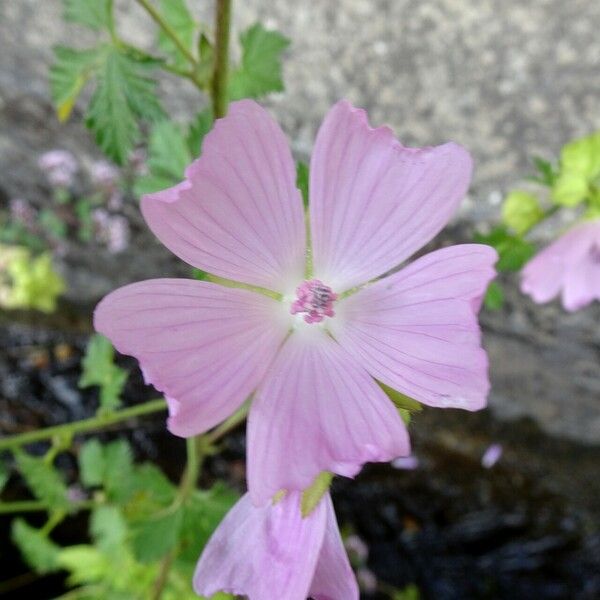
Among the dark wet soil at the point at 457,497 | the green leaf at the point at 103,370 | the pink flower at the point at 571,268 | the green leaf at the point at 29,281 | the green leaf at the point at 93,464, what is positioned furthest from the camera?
the dark wet soil at the point at 457,497

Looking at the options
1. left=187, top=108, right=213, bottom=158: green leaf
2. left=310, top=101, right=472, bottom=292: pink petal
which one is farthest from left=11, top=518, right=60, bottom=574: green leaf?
left=310, top=101, right=472, bottom=292: pink petal

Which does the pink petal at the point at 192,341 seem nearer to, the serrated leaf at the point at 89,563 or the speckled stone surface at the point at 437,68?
the serrated leaf at the point at 89,563

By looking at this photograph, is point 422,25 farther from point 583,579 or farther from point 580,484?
point 583,579

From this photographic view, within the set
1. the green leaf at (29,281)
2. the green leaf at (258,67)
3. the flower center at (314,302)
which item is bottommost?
the green leaf at (29,281)

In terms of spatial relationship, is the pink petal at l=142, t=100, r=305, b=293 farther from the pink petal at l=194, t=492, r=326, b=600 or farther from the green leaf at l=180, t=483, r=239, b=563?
the green leaf at l=180, t=483, r=239, b=563

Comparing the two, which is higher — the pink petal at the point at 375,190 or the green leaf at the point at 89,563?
the pink petal at the point at 375,190

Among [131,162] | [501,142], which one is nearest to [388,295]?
[501,142]

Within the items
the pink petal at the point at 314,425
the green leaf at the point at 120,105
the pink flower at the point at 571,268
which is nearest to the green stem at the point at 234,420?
the pink petal at the point at 314,425
